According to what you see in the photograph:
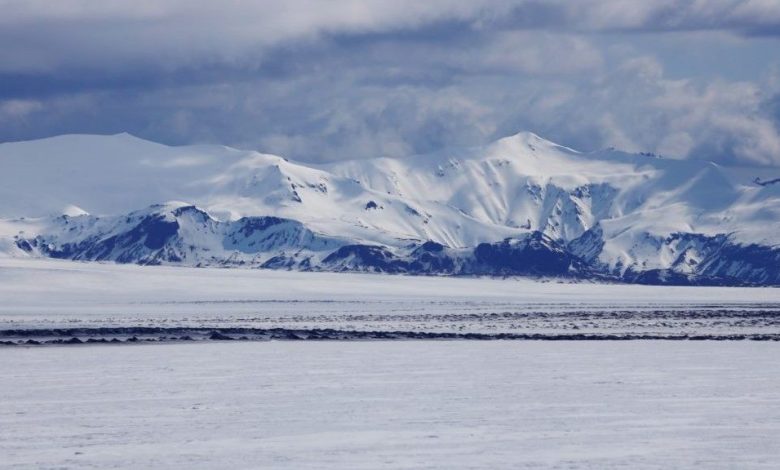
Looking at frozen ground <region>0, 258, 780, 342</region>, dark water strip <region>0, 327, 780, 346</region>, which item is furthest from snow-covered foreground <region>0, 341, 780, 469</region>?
frozen ground <region>0, 258, 780, 342</region>

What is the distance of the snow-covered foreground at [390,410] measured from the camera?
93.5ft

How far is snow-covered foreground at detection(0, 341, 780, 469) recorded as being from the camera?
93.5 feet

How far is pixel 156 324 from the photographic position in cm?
7788

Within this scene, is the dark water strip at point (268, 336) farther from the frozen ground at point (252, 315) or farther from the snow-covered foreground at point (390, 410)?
the snow-covered foreground at point (390, 410)

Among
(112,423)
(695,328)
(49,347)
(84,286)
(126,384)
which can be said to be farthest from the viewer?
(84,286)

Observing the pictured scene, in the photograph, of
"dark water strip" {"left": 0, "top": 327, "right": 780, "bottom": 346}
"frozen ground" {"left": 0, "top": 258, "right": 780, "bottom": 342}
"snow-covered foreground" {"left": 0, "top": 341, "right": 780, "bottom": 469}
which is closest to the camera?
"snow-covered foreground" {"left": 0, "top": 341, "right": 780, "bottom": 469}

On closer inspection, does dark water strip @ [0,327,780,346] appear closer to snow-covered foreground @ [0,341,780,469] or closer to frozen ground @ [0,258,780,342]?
frozen ground @ [0,258,780,342]

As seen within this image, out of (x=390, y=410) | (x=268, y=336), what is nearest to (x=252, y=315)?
(x=268, y=336)

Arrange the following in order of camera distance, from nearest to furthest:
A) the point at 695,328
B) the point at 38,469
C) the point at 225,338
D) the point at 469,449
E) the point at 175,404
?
the point at 38,469, the point at 469,449, the point at 175,404, the point at 225,338, the point at 695,328

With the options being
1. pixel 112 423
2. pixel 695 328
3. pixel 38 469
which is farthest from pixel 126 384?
pixel 695 328

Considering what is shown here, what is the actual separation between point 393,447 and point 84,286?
119349mm

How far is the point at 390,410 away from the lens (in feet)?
116

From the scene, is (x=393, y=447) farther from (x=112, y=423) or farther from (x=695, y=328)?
(x=695, y=328)

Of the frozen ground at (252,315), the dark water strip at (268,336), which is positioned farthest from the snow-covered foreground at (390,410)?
the frozen ground at (252,315)
